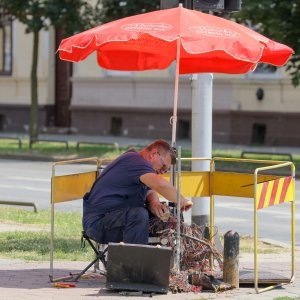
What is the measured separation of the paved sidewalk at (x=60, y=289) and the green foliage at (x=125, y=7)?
658 inches

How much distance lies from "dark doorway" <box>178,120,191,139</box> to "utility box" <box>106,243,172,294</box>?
25.0 metres

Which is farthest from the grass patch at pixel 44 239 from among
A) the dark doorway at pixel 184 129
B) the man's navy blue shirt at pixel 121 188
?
the dark doorway at pixel 184 129

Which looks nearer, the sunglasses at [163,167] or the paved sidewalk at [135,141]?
the sunglasses at [163,167]

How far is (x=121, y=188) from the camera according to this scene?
9258 mm

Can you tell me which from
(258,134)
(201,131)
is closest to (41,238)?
(201,131)

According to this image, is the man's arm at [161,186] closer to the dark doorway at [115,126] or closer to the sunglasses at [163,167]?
the sunglasses at [163,167]

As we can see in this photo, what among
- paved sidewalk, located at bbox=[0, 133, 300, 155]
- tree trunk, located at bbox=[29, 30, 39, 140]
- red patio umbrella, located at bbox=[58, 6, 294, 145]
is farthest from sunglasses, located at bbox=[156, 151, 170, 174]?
tree trunk, located at bbox=[29, 30, 39, 140]

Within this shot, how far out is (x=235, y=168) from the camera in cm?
2347

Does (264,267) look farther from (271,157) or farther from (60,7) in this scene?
(60,7)

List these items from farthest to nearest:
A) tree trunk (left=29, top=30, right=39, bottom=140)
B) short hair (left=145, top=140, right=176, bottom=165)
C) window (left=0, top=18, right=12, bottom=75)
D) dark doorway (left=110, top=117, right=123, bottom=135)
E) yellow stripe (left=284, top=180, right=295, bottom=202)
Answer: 1. window (left=0, top=18, right=12, bottom=75)
2. dark doorway (left=110, top=117, right=123, bottom=135)
3. tree trunk (left=29, top=30, right=39, bottom=140)
4. yellow stripe (left=284, top=180, right=295, bottom=202)
5. short hair (left=145, top=140, right=176, bottom=165)

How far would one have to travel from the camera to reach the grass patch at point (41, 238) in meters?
11.0

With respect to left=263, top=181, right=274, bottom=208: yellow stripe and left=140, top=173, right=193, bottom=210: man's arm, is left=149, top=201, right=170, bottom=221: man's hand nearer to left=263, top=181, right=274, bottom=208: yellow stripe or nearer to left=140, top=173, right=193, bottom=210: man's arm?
left=140, top=173, right=193, bottom=210: man's arm

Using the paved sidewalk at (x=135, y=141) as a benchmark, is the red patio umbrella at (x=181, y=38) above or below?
→ above

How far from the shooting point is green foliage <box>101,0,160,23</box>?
26500 mm
